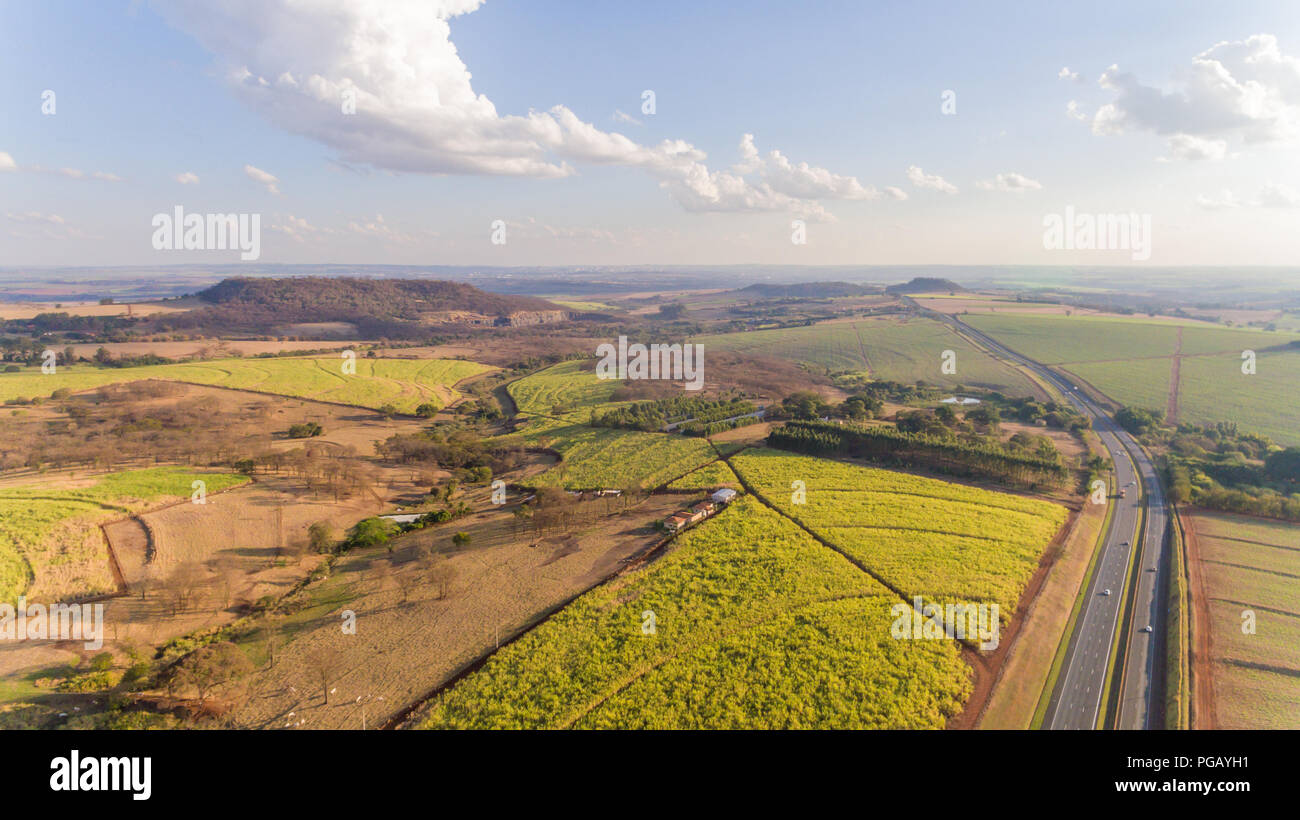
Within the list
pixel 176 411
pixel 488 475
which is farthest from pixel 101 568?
pixel 176 411

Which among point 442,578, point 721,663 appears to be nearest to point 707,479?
point 721,663

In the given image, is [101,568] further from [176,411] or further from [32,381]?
[32,381]

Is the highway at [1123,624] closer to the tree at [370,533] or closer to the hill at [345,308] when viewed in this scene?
the tree at [370,533]

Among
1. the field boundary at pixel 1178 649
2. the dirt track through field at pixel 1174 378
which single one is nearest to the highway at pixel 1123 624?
the field boundary at pixel 1178 649

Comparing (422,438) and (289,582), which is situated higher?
(422,438)
